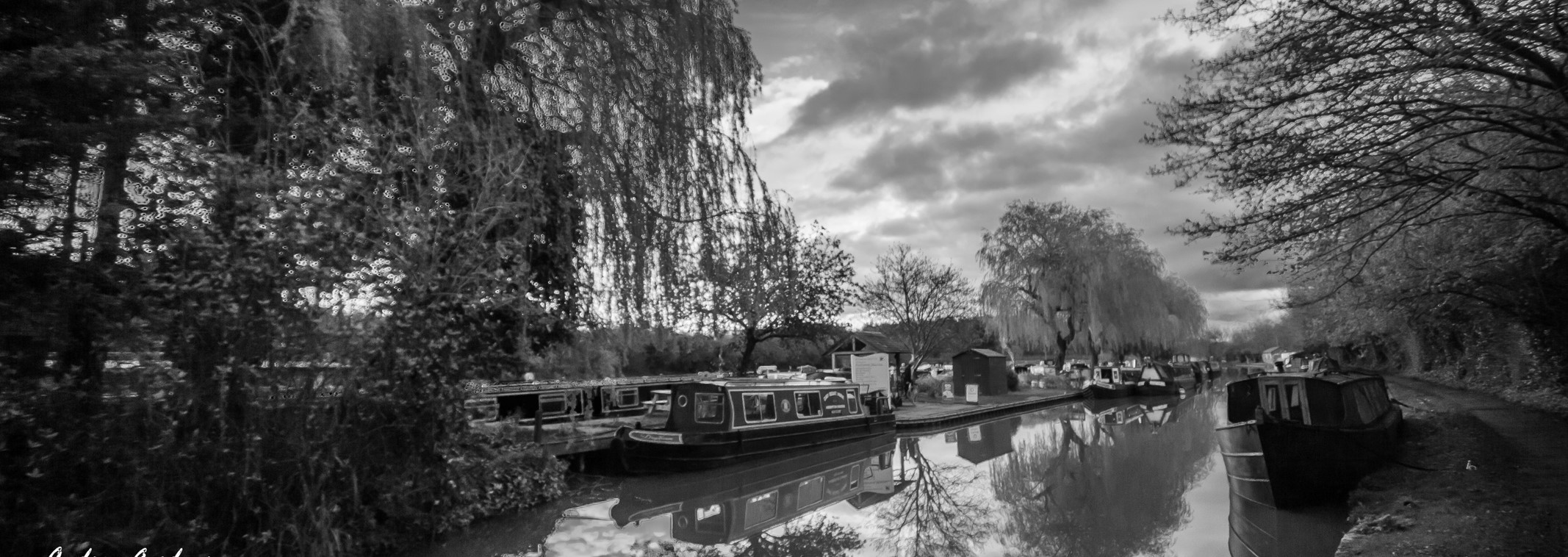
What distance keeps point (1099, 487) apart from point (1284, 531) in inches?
141

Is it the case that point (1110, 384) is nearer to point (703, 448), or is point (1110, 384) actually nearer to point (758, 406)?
point (758, 406)

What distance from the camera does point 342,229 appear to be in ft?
20.6

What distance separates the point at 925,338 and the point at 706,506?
70.3 feet

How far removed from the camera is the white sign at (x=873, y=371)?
77.6 ft

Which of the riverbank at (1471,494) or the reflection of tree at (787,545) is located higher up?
the riverbank at (1471,494)

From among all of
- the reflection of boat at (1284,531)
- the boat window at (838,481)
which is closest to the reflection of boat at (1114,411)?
the boat window at (838,481)

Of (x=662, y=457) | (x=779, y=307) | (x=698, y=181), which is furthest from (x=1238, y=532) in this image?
(x=662, y=457)

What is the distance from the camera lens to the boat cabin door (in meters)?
11.6

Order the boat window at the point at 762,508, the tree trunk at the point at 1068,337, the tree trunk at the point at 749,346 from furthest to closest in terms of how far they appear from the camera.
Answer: the tree trunk at the point at 1068,337 → the tree trunk at the point at 749,346 → the boat window at the point at 762,508

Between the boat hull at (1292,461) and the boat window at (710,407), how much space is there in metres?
7.75

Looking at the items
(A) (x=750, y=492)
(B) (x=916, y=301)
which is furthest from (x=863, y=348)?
(A) (x=750, y=492)

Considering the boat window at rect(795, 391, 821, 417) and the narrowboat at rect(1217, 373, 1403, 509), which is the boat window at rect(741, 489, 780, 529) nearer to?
the boat window at rect(795, 391, 821, 417)

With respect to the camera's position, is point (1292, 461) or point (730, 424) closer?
point (1292, 461)

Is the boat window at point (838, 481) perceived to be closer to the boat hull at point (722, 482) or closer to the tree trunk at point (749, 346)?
the boat hull at point (722, 482)
